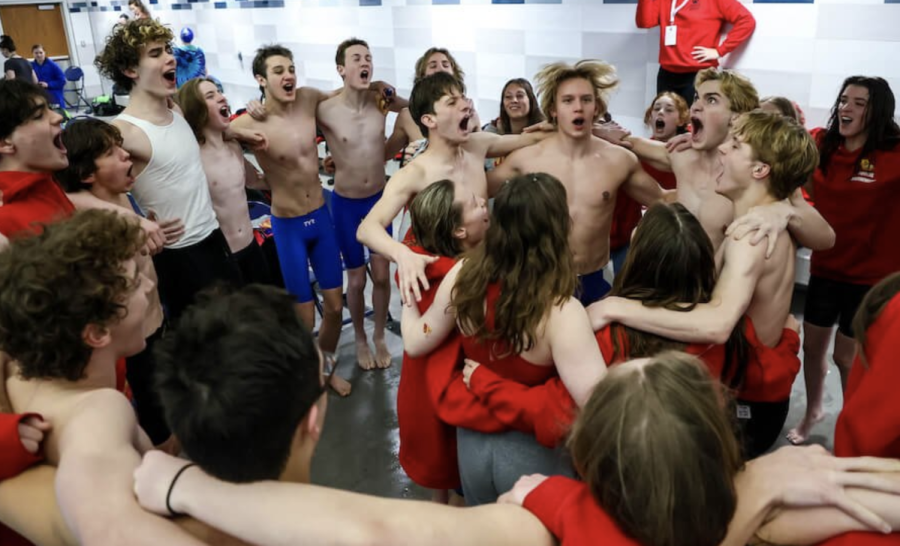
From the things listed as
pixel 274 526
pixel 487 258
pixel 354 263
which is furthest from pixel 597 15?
pixel 274 526

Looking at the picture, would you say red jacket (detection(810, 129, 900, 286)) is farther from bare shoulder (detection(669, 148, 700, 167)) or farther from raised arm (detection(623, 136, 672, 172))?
raised arm (detection(623, 136, 672, 172))

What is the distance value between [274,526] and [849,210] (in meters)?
3.12

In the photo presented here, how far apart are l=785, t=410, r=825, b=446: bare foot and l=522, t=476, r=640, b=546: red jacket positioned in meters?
2.53

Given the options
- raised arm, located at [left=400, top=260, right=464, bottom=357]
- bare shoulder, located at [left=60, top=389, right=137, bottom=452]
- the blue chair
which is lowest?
the blue chair

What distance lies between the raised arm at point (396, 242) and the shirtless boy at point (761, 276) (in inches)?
23.8

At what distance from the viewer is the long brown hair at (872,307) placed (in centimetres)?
159

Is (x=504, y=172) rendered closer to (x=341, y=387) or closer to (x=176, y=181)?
(x=341, y=387)

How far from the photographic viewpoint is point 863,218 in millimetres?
3162

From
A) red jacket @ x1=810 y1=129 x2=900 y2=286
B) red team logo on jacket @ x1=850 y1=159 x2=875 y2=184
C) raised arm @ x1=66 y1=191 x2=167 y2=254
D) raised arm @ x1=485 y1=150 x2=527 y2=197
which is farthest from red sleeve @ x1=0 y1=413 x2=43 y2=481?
red team logo on jacket @ x1=850 y1=159 x2=875 y2=184

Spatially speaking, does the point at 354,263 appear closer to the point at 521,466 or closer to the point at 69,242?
the point at 521,466

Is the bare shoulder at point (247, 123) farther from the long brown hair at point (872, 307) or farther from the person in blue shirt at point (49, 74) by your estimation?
the person in blue shirt at point (49, 74)

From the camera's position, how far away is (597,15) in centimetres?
575

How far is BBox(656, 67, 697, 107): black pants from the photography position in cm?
504

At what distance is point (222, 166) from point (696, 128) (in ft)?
8.47
